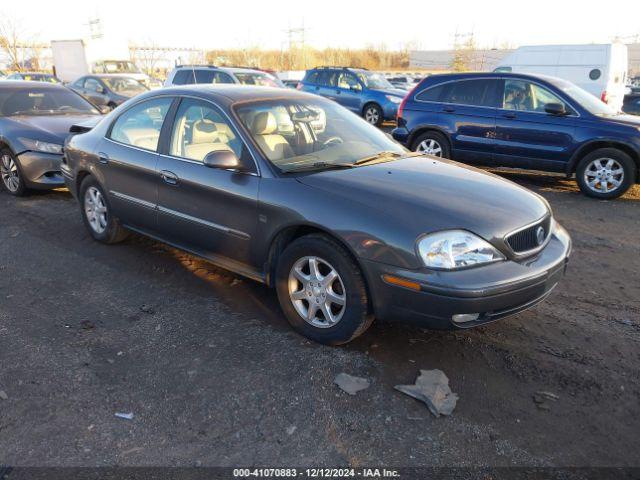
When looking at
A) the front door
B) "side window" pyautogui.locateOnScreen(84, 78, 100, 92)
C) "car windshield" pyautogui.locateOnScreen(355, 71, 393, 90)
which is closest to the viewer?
the front door

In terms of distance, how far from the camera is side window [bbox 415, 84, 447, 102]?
8.75 m

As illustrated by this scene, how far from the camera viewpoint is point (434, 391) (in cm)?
296

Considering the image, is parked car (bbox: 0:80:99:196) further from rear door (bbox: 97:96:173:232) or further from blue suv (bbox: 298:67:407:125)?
blue suv (bbox: 298:67:407:125)

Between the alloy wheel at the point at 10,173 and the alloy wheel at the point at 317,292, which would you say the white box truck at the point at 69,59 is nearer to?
the alloy wheel at the point at 10,173

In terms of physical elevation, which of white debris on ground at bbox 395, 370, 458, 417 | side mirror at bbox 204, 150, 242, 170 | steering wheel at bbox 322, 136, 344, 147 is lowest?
white debris on ground at bbox 395, 370, 458, 417

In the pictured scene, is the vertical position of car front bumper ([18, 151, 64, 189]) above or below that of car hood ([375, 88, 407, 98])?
below

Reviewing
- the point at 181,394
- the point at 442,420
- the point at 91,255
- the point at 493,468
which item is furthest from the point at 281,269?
the point at 91,255

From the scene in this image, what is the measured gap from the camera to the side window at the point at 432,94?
28.7ft

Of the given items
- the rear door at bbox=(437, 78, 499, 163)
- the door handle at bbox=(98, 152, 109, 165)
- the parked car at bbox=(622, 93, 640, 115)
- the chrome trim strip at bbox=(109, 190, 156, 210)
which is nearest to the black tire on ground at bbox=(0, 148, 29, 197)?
the door handle at bbox=(98, 152, 109, 165)

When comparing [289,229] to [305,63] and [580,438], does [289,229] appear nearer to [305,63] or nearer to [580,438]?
[580,438]

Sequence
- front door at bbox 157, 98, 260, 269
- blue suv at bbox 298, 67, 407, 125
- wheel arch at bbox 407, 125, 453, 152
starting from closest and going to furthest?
front door at bbox 157, 98, 260, 269 < wheel arch at bbox 407, 125, 453, 152 < blue suv at bbox 298, 67, 407, 125

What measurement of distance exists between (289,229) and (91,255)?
2.59m

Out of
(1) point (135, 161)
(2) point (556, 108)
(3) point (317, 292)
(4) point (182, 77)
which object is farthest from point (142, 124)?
(4) point (182, 77)

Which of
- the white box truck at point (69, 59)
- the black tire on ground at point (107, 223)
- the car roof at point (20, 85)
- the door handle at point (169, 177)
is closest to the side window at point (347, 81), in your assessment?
the car roof at point (20, 85)
